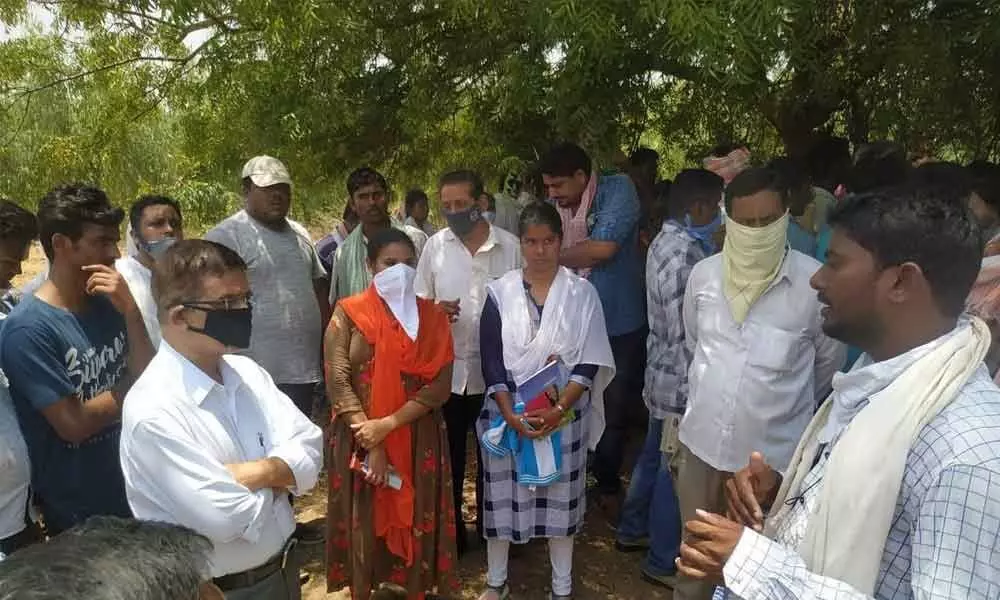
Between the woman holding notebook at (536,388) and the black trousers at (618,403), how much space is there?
0.84 metres

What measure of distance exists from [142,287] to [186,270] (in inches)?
58.4

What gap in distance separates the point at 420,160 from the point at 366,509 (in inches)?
125

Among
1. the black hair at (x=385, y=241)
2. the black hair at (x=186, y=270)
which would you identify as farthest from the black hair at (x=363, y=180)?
the black hair at (x=186, y=270)

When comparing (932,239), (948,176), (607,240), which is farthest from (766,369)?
(607,240)

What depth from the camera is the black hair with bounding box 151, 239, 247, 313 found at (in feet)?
6.53

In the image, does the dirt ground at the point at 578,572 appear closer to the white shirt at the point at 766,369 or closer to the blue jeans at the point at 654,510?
the blue jeans at the point at 654,510

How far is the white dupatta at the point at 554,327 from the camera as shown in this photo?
10.6ft

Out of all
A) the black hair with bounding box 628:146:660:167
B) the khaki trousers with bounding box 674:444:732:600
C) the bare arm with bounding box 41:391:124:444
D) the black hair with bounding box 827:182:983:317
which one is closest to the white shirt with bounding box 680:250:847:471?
the khaki trousers with bounding box 674:444:732:600

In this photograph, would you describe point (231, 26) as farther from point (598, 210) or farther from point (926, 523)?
point (926, 523)

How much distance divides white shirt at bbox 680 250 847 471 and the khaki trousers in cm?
11

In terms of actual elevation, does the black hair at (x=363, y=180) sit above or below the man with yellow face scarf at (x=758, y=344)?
above

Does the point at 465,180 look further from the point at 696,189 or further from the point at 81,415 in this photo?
the point at 81,415

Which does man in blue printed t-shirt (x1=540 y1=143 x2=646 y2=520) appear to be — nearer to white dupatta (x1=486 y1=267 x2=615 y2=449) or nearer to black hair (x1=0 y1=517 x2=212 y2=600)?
white dupatta (x1=486 y1=267 x2=615 y2=449)

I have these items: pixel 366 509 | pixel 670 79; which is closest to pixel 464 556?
pixel 366 509
